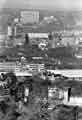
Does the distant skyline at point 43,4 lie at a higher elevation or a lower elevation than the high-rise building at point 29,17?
higher

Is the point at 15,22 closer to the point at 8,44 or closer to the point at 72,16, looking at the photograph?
the point at 8,44

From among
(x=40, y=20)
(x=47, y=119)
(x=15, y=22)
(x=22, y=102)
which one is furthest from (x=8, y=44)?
(x=47, y=119)

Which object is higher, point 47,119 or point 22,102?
point 22,102

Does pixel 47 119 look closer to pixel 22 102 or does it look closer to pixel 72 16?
pixel 22 102

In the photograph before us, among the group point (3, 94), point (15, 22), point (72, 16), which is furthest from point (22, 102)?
point (72, 16)

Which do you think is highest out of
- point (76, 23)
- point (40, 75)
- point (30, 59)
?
point (76, 23)

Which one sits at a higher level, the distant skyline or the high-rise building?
the distant skyline

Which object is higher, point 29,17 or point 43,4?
point 43,4
